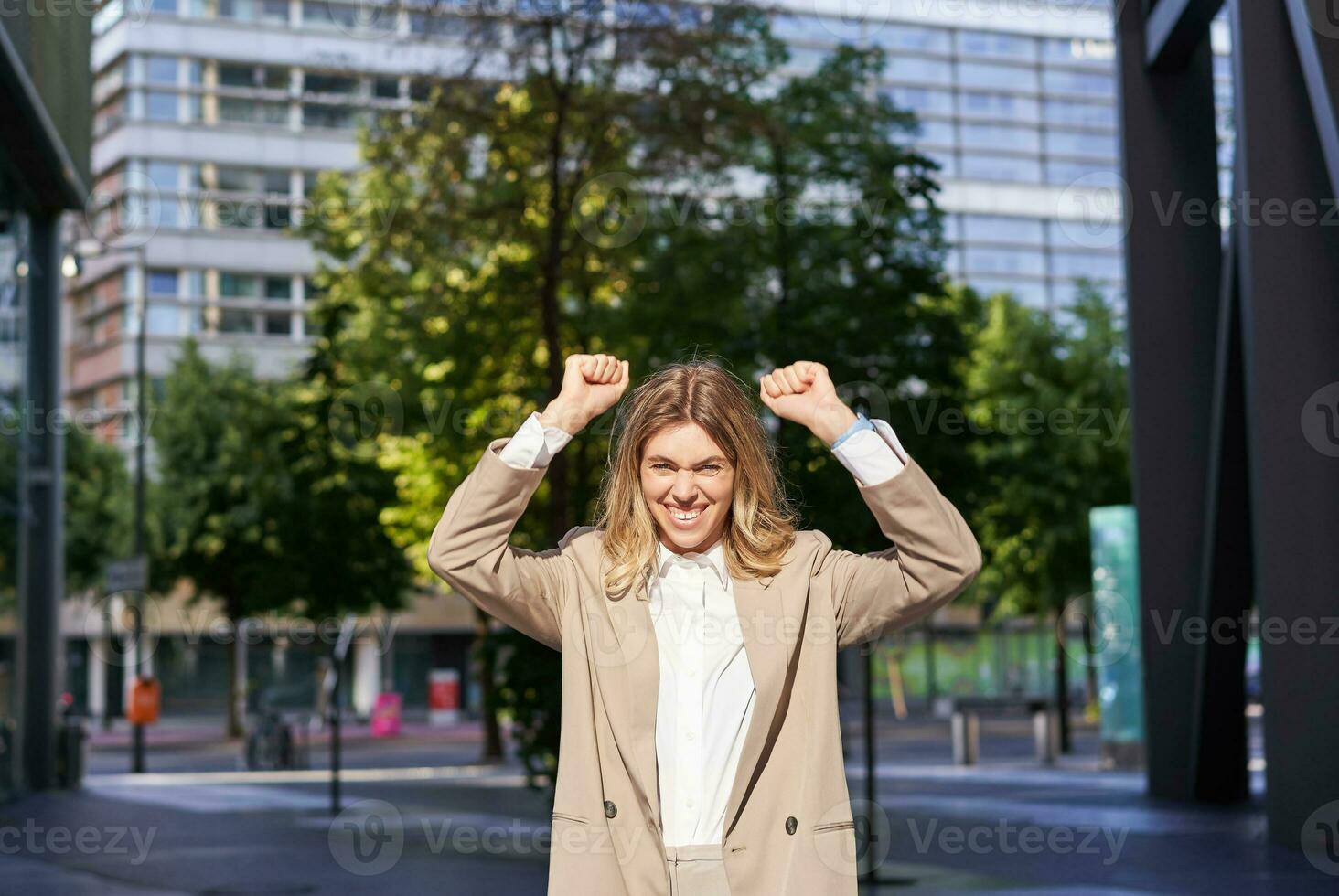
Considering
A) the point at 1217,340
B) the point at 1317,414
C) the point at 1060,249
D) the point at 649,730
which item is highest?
the point at 1060,249

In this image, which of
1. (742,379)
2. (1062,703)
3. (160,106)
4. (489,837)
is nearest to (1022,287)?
(160,106)

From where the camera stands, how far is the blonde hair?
307 centimetres

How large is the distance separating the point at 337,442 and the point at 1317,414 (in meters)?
14.0

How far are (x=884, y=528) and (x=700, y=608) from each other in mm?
349

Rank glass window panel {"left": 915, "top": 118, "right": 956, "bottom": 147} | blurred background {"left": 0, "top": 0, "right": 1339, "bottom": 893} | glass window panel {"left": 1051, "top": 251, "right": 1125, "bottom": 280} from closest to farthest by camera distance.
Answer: blurred background {"left": 0, "top": 0, "right": 1339, "bottom": 893}, glass window panel {"left": 915, "top": 118, "right": 956, "bottom": 147}, glass window panel {"left": 1051, "top": 251, "right": 1125, "bottom": 280}

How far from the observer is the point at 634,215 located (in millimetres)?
18594

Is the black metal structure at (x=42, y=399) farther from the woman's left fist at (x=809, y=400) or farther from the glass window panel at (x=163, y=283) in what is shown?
the glass window panel at (x=163, y=283)

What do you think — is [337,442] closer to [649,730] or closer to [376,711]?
[649,730]

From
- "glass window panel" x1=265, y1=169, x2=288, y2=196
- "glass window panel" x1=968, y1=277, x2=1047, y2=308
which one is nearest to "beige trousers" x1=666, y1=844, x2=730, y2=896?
"glass window panel" x1=265, y1=169, x2=288, y2=196

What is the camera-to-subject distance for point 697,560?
314 centimetres

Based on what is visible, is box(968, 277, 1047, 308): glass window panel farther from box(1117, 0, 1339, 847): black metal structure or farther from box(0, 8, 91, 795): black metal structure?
box(1117, 0, 1339, 847): black metal structure

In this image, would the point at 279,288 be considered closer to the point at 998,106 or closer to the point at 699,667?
the point at 998,106

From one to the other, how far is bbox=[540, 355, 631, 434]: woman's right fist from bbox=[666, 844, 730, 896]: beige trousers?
2.44ft

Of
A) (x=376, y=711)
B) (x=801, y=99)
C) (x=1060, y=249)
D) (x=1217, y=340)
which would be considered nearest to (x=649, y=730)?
(x=801, y=99)
